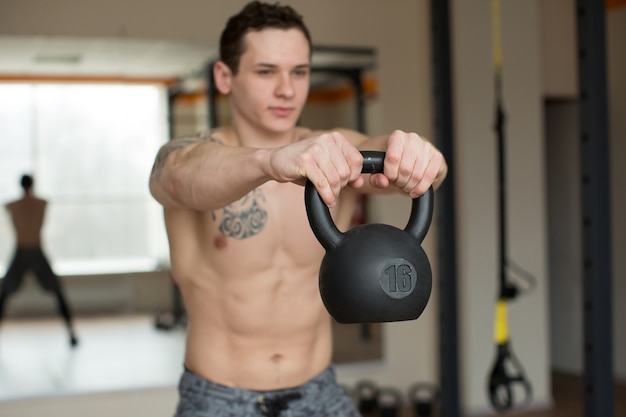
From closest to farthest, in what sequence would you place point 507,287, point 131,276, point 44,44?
point 507,287 → point 44,44 → point 131,276

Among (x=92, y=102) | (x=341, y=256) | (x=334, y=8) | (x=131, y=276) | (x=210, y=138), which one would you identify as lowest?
(x=131, y=276)

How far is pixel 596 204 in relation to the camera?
2.95 m

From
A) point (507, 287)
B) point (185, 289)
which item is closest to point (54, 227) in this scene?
point (507, 287)

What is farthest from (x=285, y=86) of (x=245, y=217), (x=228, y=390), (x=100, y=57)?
(x=100, y=57)

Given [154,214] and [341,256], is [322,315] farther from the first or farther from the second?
[154,214]

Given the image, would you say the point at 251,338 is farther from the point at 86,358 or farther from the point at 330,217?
the point at 86,358

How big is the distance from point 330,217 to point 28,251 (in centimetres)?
396

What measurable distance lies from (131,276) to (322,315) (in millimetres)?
2993

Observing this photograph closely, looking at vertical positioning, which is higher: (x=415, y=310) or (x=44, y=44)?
(x=44, y=44)

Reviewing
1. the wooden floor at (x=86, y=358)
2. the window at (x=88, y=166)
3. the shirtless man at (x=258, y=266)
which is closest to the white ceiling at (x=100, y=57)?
the window at (x=88, y=166)

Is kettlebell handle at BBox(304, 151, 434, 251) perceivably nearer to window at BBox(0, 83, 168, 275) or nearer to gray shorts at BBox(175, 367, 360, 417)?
gray shorts at BBox(175, 367, 360, 417)

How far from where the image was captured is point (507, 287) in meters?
3.32

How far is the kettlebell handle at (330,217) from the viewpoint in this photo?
101cm

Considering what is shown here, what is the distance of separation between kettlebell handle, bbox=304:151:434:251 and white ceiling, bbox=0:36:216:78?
12.4 feet
